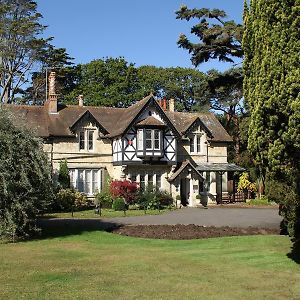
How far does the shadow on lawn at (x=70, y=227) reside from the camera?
20391 millimetres

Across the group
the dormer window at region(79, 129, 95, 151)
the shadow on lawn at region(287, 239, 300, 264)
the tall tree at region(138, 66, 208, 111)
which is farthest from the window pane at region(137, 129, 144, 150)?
the tall tree at region(138, 66, 208, 111)

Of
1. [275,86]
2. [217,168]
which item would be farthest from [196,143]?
[275,86]

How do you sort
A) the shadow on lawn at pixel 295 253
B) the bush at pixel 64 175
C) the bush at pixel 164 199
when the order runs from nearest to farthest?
the shadow on lawn at pixel 295 253, the bush at pixel 64 175, the bush at pixel 164 199

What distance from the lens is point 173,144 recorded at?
128 ft

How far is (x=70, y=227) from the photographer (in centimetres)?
2255

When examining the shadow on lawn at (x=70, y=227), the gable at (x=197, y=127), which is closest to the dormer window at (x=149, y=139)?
the gable at (x=197, y=127)

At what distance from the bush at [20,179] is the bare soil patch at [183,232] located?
4.01m

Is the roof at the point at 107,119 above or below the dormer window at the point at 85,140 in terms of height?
above

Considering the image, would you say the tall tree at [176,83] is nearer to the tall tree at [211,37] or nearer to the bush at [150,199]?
the bush at [150,199]

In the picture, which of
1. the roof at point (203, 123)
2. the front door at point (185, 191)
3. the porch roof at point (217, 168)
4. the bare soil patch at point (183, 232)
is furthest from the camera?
the roof at point (203, 123)

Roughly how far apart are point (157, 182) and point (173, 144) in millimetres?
3429

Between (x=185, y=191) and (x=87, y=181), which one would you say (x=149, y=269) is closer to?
(x=87, y=181)

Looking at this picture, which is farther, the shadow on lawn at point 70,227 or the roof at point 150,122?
the roof at point 150,122

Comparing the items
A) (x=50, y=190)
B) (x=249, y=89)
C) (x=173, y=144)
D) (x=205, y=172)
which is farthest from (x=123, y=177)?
(x=249, y=89)
